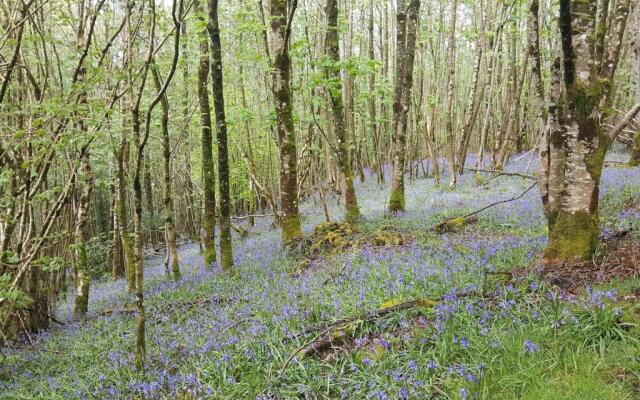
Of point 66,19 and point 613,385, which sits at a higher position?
point 66,19

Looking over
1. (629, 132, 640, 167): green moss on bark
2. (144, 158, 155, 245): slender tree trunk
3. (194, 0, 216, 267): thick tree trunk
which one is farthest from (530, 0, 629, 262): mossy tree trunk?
(144, 158, 155, 245): slender tree trunk

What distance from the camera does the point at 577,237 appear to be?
5152 millimetres

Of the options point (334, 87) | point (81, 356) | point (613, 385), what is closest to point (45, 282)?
point (81, 356)

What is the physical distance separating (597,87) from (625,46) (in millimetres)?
20687

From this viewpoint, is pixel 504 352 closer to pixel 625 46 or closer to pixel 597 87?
pixel 597 87

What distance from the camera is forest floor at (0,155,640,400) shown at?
3494 millimetres

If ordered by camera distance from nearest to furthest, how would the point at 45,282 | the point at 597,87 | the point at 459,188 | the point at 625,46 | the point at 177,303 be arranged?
the point at 597,87 < the point at 177,303 < the point at 45,282 < the point at 459,188 < the point at 625,46

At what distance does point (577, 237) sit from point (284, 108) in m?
6.91

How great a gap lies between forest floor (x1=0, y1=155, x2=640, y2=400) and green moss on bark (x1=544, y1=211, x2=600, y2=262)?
17 cm

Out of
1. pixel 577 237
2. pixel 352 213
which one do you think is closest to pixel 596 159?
pixel 577 237

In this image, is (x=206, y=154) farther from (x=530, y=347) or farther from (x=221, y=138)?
(x=530, y=347)

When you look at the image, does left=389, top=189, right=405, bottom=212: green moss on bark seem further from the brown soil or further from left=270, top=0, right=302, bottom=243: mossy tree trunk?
the brown soil

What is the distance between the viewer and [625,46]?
21.1 metres

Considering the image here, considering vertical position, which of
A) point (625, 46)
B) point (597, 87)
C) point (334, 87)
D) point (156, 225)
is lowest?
point (156, 225)
